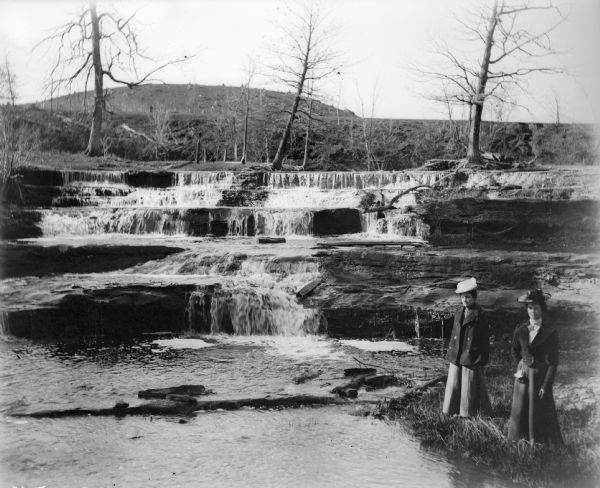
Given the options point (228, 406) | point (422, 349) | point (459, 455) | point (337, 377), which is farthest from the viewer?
point (422, 349)

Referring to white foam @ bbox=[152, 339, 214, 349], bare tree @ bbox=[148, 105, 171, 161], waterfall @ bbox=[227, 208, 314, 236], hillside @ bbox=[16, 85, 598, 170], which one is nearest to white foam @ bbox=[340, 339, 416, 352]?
white foam @ bbox=[152, 339, 214, 349]

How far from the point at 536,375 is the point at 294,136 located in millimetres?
33893

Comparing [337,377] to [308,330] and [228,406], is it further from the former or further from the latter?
[308,330]

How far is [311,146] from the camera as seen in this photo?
37.1 metres

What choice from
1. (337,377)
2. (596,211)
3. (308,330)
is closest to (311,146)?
(596,211)

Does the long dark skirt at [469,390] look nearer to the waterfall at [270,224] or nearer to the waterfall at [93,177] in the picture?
the waterfall at [270,224]

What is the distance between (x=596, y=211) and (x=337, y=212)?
7307 millimetres

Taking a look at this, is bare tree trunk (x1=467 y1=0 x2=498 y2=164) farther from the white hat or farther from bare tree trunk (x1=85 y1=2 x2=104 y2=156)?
the white hat

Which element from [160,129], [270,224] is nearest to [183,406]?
[270,224]

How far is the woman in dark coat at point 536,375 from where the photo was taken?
5.17 meters

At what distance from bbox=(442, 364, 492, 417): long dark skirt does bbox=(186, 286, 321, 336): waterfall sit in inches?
192

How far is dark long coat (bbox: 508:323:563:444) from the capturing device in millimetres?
5160

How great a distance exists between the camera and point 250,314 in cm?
1112

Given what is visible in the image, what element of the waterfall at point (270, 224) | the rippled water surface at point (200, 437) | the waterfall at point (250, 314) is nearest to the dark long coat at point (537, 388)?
the rippled water surface at point (200, 437)
